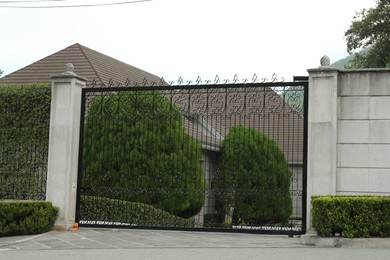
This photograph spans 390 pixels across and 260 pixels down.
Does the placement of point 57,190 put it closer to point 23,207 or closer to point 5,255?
point 23,207

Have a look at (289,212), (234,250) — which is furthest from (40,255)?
(289,212)

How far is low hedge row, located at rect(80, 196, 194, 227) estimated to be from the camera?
12.5m

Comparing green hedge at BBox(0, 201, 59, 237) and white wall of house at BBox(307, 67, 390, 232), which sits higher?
white wall of house at BBox(307, 67, 390, 232)

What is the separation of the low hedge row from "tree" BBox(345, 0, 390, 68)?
49.6 feet

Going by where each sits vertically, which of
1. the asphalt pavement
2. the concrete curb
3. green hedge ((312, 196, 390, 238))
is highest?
green hedge ((312, 196, 390, 238))

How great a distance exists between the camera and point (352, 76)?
35.0 feet

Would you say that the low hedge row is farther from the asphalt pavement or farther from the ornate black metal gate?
the asphalt pavement

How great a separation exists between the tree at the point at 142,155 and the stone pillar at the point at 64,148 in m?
1.13

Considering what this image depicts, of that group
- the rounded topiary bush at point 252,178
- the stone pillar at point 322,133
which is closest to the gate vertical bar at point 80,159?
the rounded topiary bush at point 252,178

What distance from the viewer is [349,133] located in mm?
A: 10609

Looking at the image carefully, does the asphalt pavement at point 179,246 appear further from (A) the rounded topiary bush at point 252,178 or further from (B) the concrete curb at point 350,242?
(A) the rounded topiary bush at point 252,178

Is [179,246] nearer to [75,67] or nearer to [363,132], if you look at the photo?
[363,132]

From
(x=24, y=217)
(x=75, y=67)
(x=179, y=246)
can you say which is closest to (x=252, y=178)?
(x=179, y=246)

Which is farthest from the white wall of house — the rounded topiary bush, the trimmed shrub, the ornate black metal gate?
the trimmed shrub
